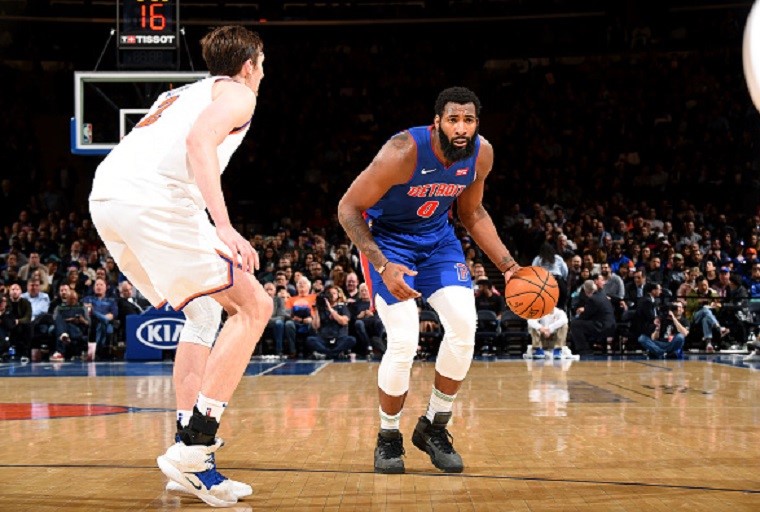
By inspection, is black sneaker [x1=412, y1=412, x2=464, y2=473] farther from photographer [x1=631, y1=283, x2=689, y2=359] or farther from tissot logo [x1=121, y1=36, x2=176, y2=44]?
photographer [x1=631, y1=283, x2=689, y2=359]

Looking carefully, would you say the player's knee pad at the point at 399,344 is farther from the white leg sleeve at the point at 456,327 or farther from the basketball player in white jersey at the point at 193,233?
the basketball player in white jersey at the point at 193,233

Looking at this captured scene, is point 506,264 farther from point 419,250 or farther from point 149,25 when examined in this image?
point 149,25

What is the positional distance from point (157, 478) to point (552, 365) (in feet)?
29.4

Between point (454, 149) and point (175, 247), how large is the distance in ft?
5.06

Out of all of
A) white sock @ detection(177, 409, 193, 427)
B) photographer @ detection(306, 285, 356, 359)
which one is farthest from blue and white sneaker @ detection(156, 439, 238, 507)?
photographer @ detection(306, 285, 356, 359)

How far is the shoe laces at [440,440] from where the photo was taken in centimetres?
487

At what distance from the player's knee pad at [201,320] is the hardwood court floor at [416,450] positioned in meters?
0.64

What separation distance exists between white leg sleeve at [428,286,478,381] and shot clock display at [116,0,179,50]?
32.8 ft

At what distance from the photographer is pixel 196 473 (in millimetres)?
3951

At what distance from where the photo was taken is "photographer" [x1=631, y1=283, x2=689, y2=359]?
48.6ft

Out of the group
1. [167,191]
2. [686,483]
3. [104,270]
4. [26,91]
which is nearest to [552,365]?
[104,270]

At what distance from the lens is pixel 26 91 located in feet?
80.4

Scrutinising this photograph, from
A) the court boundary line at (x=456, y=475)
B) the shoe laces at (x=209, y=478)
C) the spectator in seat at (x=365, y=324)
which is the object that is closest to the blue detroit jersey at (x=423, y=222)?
the court boundary line at (x=456, y=475)

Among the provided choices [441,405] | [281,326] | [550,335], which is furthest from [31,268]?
[441,405]
